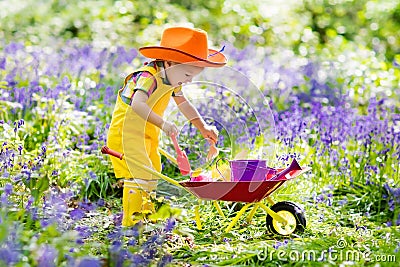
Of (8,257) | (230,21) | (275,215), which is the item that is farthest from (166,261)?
(230,21)

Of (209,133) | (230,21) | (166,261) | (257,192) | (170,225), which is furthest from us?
(230,21)

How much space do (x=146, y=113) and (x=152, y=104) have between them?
0.51 ft

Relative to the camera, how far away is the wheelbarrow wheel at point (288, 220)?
3.30 meters

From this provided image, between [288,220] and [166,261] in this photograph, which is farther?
[288,220]

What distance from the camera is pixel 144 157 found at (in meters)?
3.37

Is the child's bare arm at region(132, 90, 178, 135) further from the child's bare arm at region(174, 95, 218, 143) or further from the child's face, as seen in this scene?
the child's bare arm at region(174, 95, 218, 143)

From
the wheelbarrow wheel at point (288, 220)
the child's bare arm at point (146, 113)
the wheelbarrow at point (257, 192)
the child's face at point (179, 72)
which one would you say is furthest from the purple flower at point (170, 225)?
the child's face at point (179, 72)

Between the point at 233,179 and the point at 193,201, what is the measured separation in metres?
0.48

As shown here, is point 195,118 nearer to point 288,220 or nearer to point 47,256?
point 288,220

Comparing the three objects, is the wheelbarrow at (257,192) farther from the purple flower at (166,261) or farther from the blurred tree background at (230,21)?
the blurred tree background at (230,21)

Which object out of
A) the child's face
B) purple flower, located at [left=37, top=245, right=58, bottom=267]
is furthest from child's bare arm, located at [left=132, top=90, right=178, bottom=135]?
purple flower, located at [left=37, top=245, right=58, bottom=267]

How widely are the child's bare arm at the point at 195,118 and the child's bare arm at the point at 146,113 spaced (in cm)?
36

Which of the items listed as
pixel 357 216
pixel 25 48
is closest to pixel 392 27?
pixel 25 48

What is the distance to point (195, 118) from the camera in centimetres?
353
